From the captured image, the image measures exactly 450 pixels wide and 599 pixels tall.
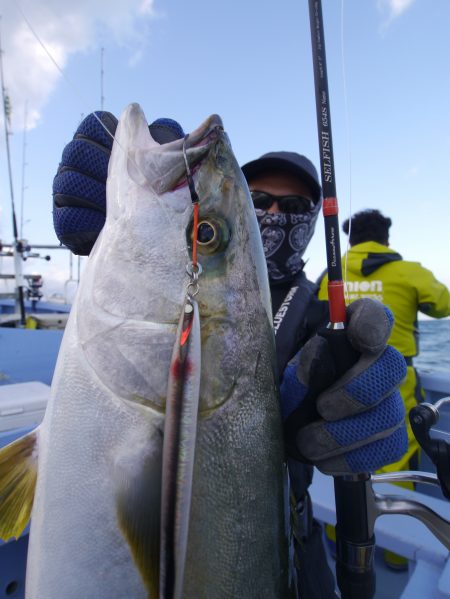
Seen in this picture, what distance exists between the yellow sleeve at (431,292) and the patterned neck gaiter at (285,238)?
6.24ft

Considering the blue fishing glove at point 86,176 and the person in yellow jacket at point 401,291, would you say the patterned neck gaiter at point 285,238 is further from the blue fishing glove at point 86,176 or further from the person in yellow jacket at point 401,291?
the person in yellow jacket at point 401,291

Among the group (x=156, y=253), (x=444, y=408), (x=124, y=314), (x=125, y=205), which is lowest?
(x=444, y=408)

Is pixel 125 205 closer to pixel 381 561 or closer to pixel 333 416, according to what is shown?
pixel 333 416

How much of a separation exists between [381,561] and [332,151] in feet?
10.4

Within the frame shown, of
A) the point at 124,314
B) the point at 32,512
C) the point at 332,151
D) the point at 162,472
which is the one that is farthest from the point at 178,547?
the point at 332,151

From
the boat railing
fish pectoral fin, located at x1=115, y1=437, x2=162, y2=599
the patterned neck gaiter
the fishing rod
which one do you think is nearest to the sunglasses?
the patterned neck gaiter

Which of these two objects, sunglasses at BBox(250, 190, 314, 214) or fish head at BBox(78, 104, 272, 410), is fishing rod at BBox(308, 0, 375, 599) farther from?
sunglasses at BBox(250, 190, 314, 214)

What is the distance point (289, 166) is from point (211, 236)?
1.27m

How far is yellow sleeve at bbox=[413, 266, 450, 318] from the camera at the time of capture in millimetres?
3695

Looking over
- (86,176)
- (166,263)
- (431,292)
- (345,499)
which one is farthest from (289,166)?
(431,292)

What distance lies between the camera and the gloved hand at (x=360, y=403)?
1189 millimetres

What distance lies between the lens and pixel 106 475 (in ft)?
3.16

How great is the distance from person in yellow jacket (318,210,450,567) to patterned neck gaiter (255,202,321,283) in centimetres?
158

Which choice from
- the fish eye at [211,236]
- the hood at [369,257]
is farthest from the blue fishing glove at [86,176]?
the hood at [369,257]
